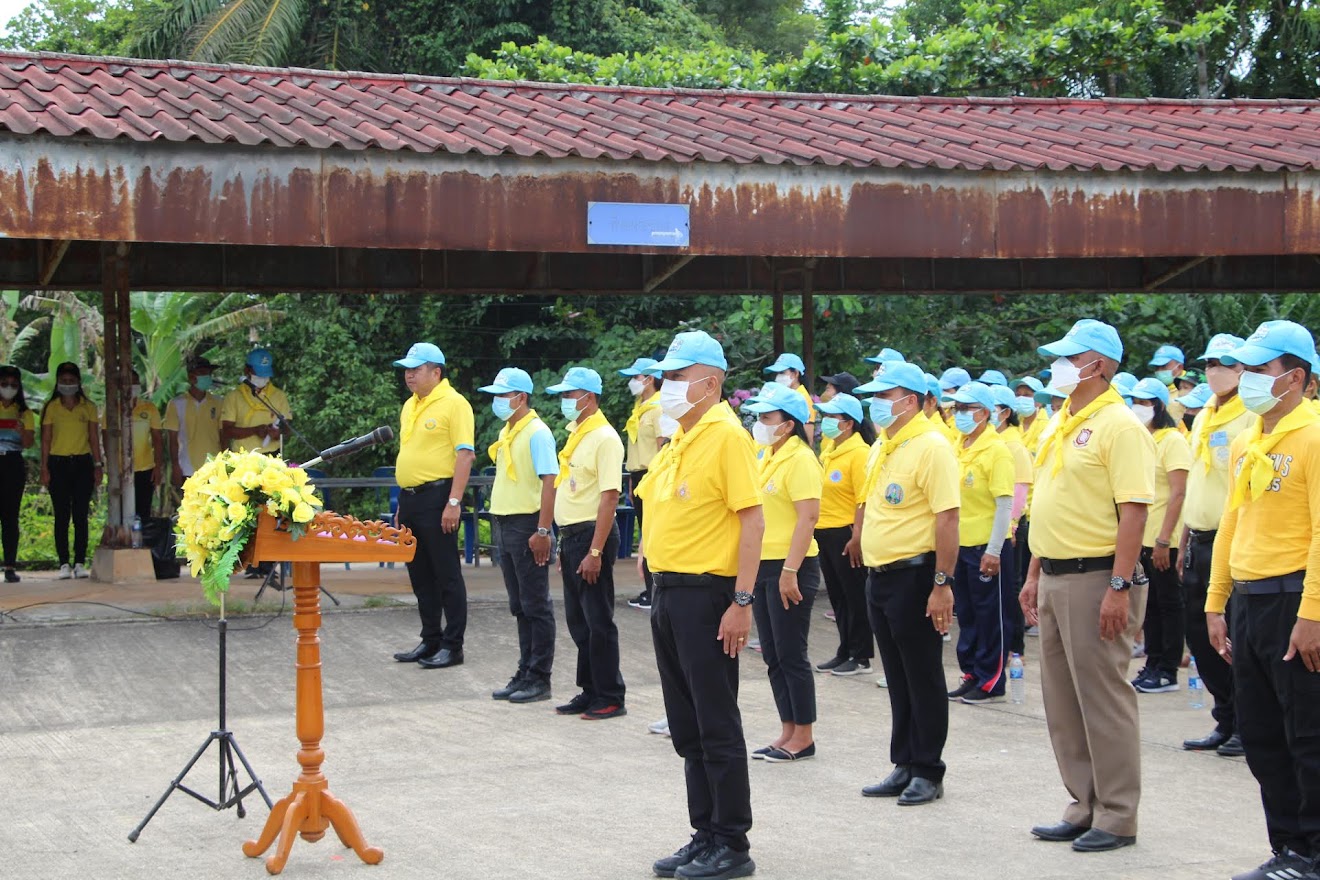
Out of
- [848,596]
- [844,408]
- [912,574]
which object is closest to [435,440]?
[844,408]

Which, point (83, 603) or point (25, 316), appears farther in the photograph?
point (25, 316)

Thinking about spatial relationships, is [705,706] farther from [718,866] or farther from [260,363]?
[260,363]

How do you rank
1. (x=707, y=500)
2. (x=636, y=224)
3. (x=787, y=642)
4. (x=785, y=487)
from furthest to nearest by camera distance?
(x=636, y=224) → (x=785, y=487) → (x=787, y=642) → (x=707, y=500)

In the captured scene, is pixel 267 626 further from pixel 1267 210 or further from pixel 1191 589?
pixel 1267 210

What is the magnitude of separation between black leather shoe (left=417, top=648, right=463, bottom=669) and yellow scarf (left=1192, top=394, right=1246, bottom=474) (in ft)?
17.3

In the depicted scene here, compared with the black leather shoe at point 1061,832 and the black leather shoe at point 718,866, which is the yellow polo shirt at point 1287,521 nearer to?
the black leather shoe at point 1061,832

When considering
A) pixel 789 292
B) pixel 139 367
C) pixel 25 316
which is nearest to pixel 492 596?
pixel 789 292

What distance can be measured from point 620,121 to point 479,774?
7.09m

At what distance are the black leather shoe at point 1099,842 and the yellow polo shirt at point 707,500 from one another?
1.86 m

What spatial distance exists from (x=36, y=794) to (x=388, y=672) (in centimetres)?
333

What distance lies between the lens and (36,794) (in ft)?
23.7

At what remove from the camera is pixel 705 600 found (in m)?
5.96

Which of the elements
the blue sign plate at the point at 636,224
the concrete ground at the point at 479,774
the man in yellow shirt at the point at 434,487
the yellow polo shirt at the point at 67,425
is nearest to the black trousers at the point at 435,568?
the man in yellow shirt at the point at 434,487

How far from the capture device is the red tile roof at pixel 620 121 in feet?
37.0
